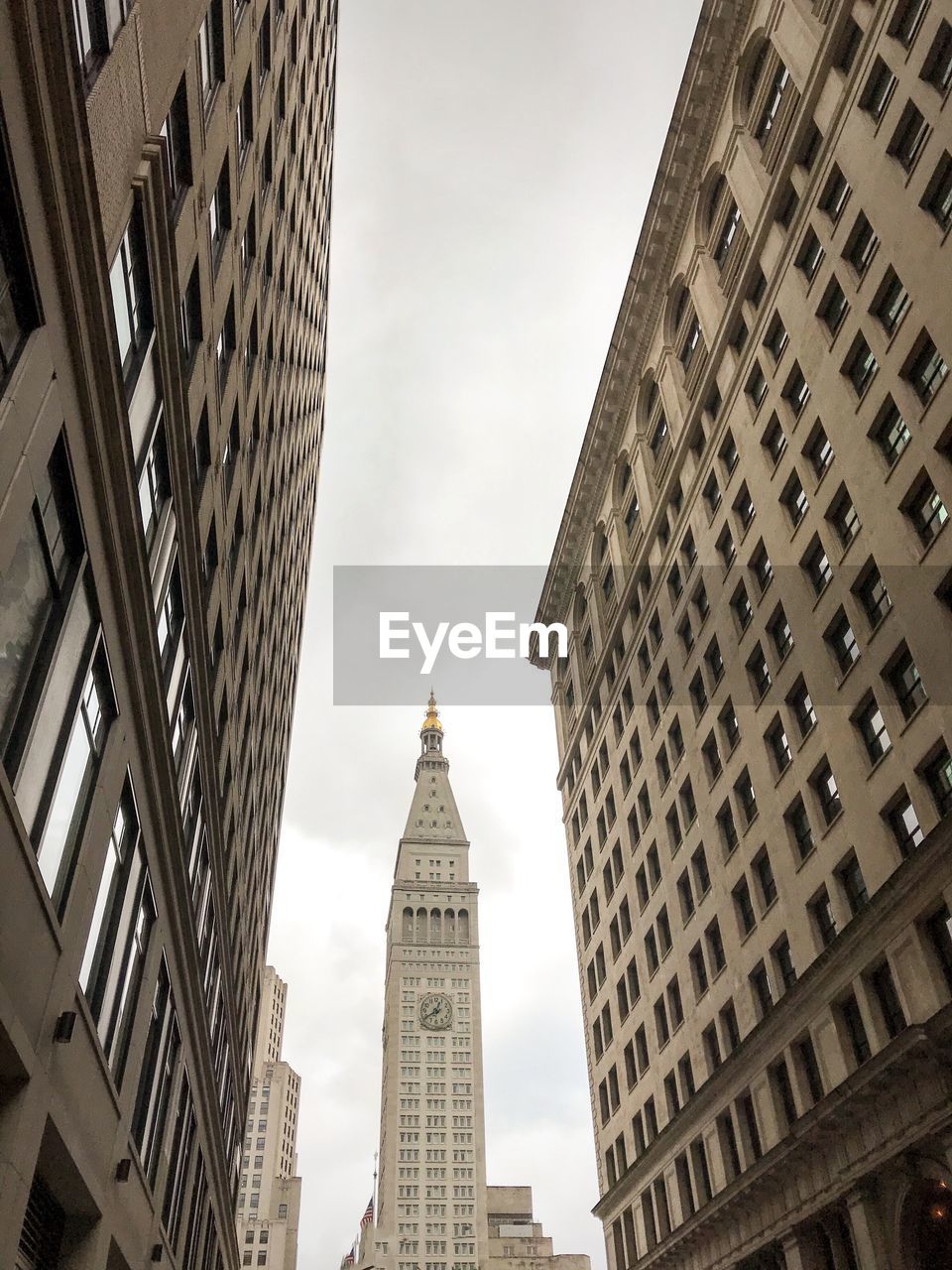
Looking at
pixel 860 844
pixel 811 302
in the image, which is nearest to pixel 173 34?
pixel 811 302

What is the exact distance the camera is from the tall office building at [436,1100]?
13512cm

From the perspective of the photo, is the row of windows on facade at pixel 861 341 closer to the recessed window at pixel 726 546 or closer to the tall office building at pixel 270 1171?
the recessed window at pixel 726 546

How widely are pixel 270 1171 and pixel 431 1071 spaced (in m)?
42.2

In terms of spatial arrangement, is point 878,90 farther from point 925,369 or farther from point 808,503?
point 808,503

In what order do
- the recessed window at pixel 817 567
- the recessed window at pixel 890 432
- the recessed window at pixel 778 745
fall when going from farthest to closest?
the recessed window at pixel 778 745, the recessed window at pixel 817 567, the recessed window at pixel 890 432

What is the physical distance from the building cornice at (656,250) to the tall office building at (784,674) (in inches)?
6.6

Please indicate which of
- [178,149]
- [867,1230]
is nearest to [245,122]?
[178,149]

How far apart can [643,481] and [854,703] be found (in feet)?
77.8

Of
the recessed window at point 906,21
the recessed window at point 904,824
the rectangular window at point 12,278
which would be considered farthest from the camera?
the recessed window at point 906,21

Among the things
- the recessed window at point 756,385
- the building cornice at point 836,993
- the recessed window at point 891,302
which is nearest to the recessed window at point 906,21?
the recessed window at point 891,302

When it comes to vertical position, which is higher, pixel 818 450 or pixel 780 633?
pixel 818 450

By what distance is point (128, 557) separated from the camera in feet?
60.0

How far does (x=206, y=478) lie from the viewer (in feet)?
85.3

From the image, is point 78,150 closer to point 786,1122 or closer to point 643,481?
point 786,1122
